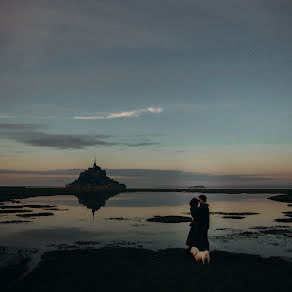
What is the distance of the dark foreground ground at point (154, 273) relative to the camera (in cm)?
1347

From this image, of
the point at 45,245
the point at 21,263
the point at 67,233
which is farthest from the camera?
the point at 67,233

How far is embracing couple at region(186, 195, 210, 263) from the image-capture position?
17000 millimetres

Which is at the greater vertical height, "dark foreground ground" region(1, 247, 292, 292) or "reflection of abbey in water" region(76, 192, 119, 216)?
"dark foreground ground" region(1, 247, 292, 292)

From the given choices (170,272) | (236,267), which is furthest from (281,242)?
(170,272)

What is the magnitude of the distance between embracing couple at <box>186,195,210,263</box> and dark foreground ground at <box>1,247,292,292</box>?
2.07ft

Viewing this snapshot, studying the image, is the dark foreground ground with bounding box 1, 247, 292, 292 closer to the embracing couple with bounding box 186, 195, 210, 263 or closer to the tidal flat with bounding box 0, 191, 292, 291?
the tidal flat with bounding box 0, 191, 292, 291

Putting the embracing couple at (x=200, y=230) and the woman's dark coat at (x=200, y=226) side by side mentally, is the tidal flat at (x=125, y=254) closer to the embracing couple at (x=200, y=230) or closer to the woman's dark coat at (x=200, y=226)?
the embracing couple at (x=200, y=230)

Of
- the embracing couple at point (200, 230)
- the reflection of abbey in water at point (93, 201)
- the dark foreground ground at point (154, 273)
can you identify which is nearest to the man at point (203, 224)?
the embracing couple at point (200, 230)

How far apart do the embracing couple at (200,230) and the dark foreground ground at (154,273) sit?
0.63m

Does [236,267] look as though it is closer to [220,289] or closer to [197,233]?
[197,233]

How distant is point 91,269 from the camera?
54.1 feet

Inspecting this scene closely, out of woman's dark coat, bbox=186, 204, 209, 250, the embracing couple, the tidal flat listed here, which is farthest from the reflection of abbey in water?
woman's dark coat, bbox=186, 204, 209, 250

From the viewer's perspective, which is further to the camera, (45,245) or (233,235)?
(233,235)

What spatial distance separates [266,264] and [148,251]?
7603mm
